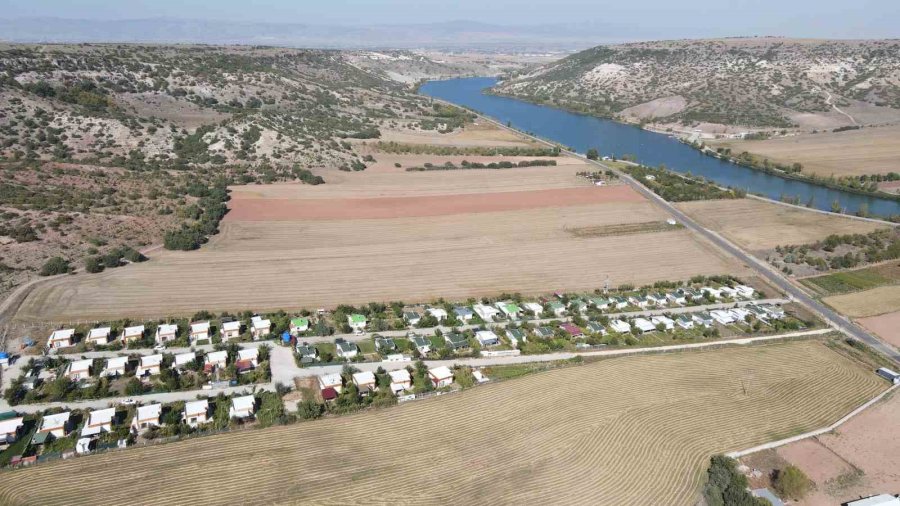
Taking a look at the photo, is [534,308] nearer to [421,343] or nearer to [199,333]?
[421,343]

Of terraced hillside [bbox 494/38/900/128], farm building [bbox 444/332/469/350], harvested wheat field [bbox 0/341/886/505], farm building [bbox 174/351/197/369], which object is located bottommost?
harvested wheat field [bbox 0/341/886/505]

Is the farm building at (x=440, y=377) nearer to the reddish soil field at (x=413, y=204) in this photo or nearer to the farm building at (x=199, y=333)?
the farm building at (x=199, y=333)

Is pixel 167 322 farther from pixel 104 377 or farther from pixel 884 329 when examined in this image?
pixel 884 329

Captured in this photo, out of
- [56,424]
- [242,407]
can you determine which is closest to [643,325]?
[242,407]

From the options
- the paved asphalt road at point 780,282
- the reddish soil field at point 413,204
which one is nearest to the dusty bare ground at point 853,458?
the paved asphalt road at point 780,282

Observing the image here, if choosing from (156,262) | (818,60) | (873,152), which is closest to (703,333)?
(156,262)

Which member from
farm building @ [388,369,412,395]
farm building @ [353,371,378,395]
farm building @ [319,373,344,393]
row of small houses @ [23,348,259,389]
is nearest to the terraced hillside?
farm building @ [388,369,412,395]

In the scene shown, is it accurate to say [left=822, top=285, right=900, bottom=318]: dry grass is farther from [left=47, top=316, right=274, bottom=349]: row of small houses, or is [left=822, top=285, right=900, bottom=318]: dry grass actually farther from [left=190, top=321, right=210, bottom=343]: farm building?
[left=190, top=321, right=210, bottom=343]: farm building
